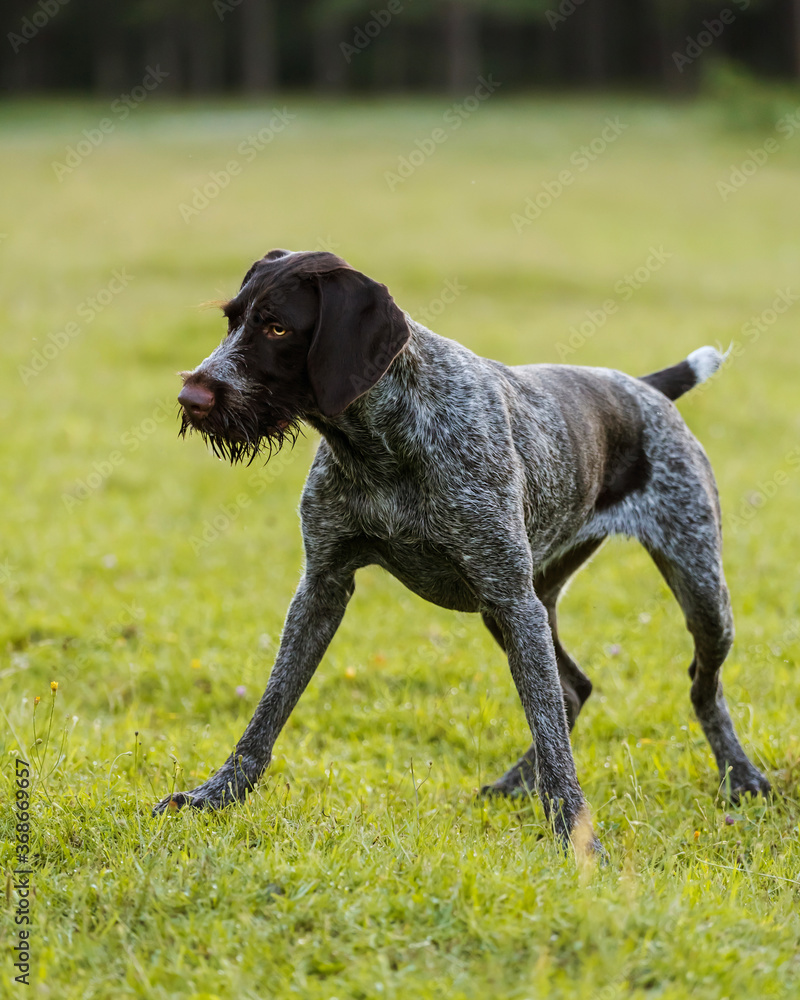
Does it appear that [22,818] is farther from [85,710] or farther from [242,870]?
[85,710]

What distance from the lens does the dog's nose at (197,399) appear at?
3893 millimetres

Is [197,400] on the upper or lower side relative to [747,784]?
upper

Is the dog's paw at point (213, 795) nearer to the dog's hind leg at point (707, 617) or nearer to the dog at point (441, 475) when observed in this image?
the dog at point (441, 475)

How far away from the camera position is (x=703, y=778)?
17.5 feet

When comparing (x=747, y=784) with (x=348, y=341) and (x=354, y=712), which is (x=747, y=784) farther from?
(x=348, y=341)

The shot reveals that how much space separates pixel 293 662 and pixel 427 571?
699 millimetres

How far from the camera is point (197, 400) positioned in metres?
3.89

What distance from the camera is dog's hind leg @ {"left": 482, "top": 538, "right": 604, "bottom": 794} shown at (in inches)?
206

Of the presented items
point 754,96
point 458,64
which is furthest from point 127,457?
point 458,64

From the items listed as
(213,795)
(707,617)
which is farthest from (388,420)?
(707,617)

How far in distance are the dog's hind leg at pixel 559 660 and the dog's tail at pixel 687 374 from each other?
91cm

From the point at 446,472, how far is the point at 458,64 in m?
53.2

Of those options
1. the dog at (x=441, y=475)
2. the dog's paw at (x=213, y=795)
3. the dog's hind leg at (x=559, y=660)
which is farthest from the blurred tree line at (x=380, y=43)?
the dog's paw at (x=213, y=795)

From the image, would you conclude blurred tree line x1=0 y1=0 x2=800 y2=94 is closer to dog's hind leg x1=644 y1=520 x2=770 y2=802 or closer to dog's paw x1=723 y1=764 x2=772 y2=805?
dog's hind leg x1=644 y1=520 x2=770 y2=802
